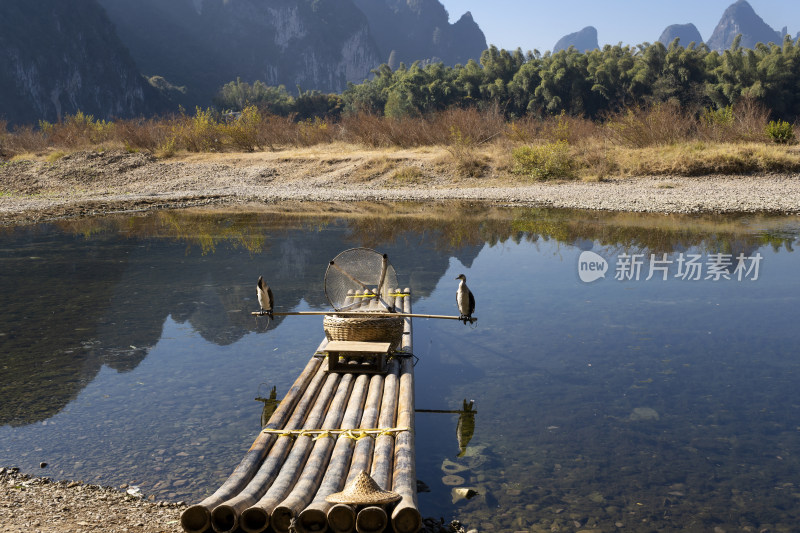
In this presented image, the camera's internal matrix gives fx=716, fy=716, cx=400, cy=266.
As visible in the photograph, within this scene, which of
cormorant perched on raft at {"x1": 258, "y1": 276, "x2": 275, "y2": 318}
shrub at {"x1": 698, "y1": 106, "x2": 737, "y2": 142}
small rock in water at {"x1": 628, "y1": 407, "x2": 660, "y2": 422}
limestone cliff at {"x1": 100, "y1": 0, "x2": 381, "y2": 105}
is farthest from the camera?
limestone cliff at {"x1": 100, "y1": 0, "x2": 381, "y2": 105}

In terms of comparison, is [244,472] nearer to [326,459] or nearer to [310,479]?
[310,479]

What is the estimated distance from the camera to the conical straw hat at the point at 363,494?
393 centimetres

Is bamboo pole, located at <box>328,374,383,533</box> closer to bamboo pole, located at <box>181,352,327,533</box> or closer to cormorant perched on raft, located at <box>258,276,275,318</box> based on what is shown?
bamboo pole, located at <box>181,352,327,533</box>

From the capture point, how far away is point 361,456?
186 inches

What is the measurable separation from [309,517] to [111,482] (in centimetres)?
194

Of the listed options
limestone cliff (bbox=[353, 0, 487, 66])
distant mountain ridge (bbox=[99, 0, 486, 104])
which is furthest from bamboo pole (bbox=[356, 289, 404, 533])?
limestone cliff (bbox=[353, 0, 487, 66])

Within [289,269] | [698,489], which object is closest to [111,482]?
[698,489]

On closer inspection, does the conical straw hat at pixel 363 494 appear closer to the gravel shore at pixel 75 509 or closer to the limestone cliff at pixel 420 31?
the gravel shore at pixel 75 509

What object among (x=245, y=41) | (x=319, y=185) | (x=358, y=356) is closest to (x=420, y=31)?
(x=245, y=41)

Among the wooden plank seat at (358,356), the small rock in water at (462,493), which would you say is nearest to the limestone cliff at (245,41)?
the wooden plank seat at (358,356)

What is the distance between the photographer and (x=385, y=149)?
97.5 ft

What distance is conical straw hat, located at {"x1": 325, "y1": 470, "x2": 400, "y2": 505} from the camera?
393 cm

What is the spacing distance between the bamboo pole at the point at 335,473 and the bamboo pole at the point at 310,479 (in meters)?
0.05

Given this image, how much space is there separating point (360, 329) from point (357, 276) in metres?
1.67
